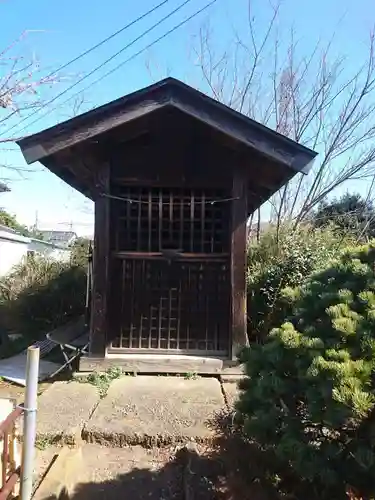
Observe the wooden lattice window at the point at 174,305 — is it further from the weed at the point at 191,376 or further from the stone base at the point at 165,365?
the weed at the point at 191,376

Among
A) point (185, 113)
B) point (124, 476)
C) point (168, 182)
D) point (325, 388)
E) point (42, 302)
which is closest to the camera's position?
point (325, 388)

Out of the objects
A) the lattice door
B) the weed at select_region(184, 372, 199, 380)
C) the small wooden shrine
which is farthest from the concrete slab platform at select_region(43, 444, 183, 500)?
the lattice door

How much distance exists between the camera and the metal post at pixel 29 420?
2.42 meters

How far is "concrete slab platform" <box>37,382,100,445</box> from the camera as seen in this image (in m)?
3.81

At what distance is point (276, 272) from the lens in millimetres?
7184

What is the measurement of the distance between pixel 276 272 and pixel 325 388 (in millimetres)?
5168

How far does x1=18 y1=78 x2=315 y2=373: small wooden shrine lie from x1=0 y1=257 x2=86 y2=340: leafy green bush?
3234 millimetres

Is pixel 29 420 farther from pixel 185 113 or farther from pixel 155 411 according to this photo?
pixel 185 113

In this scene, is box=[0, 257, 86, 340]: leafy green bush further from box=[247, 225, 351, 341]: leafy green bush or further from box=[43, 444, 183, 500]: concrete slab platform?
box=[43, 444, 183, 500]: concrete slab platform

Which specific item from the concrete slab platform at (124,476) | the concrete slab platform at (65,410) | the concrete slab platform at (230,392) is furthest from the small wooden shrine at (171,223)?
the concrete slab platform at (124,476)

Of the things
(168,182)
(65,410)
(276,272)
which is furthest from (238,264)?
(65,410)

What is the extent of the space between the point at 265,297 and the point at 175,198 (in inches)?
84.0

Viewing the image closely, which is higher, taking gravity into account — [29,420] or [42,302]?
[42,302]

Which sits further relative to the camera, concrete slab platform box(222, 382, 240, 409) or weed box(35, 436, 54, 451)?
concrete slab platform box(222, 382, 240, 409)
